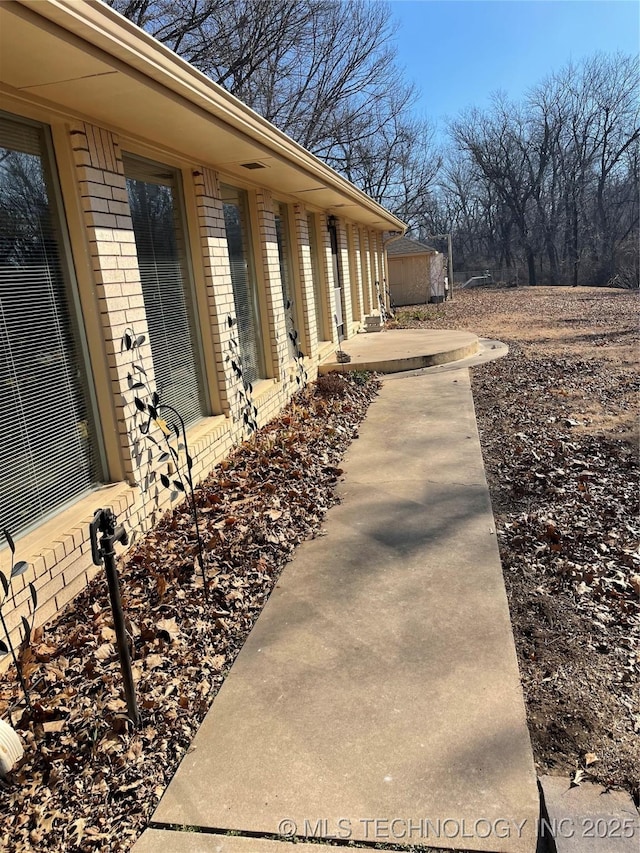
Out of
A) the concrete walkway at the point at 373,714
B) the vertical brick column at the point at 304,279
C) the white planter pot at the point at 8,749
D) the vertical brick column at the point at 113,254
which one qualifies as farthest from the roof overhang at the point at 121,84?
the vertical brick column at the point at 304,279

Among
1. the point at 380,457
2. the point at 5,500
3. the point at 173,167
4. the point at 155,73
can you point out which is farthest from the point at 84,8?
the point at 380,457

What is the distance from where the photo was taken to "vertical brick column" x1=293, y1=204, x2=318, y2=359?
864cm

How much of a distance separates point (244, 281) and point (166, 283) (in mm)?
1914

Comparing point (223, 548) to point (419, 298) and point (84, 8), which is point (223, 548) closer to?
point (84, 8)

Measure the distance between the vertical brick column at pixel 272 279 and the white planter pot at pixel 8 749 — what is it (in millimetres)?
5469

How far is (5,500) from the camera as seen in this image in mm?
3062

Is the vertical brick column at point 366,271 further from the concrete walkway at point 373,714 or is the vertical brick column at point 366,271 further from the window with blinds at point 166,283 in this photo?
the concrete walkway at point 373,714

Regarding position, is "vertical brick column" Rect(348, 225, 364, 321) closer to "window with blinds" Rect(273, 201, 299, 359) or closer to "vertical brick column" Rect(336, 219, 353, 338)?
"vertical brick column" Rect(336, 219, 353, 338)

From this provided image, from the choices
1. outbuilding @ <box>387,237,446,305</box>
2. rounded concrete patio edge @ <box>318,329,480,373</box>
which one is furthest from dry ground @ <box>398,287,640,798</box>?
outbuilding @ <box>387,237,446,305</box>

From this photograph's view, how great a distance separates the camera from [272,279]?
7.13m

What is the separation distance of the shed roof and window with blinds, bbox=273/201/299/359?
19.4m

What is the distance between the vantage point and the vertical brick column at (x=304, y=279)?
8641 millimetres

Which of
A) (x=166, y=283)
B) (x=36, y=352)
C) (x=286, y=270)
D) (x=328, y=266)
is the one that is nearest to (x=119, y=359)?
(x=36, y=352)

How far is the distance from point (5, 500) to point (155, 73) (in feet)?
7.59
